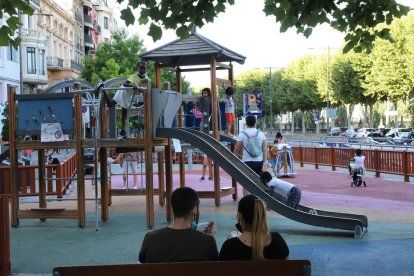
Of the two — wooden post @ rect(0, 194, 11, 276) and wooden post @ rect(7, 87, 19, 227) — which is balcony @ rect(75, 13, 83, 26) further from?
wooden post @ rect(0, 194, 11, 276)

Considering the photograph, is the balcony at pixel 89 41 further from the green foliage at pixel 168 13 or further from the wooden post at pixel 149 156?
the green foliage at pixel 168 13

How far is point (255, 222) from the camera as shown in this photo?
420cm

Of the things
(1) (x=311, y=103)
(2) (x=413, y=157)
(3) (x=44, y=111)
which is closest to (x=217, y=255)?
(3) (x=44, y=111)

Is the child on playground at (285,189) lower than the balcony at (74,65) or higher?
lower

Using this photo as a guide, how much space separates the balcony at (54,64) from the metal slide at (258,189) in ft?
184

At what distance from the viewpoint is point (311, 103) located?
8569 cm

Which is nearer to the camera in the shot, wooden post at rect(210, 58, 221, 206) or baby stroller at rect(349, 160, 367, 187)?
wooden post at rect(210, 58, 221, 206)

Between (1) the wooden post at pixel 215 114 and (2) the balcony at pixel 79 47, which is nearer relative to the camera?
(1) the wooden post at pixel 215 114

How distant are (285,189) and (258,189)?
2.03 feet

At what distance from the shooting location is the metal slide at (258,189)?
374 inches

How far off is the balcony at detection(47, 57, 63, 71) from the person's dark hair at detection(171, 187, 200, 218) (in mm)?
62751

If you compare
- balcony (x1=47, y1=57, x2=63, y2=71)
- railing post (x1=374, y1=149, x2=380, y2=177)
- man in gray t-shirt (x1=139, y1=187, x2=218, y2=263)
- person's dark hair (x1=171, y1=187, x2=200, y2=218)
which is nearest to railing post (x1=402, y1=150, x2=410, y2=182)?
railing post (x1=374, y1=149, x2=380, y2=177)

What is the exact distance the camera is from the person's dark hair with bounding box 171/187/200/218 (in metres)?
4.26

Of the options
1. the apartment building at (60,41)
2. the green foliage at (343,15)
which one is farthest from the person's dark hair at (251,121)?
the apartment building at (60,41)
